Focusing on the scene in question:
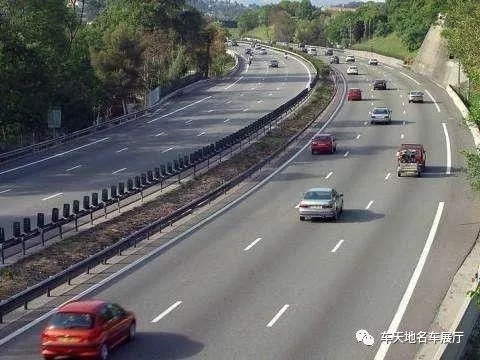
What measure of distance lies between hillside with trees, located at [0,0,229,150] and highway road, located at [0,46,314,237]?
488 centimetres

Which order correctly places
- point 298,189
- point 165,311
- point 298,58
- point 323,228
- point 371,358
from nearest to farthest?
point 371,358, point 165,311, point 323,228, point 298,189, point 298,58

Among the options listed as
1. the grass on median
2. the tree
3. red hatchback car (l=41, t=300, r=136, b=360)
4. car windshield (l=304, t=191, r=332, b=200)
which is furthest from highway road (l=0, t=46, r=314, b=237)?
red hatchback car (l=41, t=300, r=136, b=360)

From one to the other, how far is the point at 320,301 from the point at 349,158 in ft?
98.9

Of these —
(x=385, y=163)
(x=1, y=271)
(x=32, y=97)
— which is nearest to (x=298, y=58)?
(x=32, y=97)

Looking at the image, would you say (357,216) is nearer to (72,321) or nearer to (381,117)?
(72,321)

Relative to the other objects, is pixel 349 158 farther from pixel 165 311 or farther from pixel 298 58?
pixel 298 58

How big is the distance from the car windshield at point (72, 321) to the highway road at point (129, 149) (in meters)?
14.7

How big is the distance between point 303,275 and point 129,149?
108ft

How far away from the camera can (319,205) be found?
117ft

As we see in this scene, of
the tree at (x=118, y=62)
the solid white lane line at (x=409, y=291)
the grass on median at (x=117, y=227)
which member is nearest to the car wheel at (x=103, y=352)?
the solid white lane line at (x=409, y=291)

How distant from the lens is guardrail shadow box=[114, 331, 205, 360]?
19.7m

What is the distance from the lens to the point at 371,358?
19.5 meters

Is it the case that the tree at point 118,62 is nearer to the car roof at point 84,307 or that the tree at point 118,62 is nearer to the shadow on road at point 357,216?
the shadow on road at point 357,216

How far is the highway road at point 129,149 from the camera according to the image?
42.0 meters
